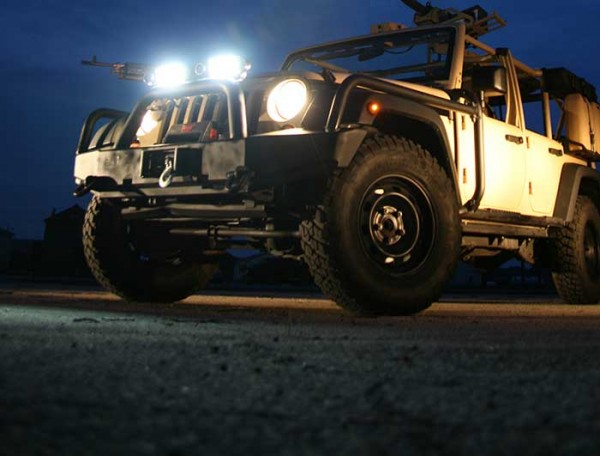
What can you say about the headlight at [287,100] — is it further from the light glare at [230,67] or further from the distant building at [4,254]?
the distant building at [4,254]

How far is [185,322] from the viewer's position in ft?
14.6

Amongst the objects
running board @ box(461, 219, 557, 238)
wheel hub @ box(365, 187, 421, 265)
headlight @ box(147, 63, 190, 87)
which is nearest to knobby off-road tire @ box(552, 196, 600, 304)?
running board @ box(461, 219, 557, 238)

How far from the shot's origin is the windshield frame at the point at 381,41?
615cm

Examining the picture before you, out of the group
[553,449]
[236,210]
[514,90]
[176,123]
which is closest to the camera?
[553,449]

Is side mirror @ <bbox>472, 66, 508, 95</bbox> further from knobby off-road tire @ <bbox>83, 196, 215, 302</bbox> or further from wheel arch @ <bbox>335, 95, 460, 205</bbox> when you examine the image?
knobby off-road tire @ <bbox>83, 196, 215, 302</bbox>

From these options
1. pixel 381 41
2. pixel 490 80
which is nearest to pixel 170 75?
pixel 381 41

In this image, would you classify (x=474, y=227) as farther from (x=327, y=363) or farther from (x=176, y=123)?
(x=327, y=363)

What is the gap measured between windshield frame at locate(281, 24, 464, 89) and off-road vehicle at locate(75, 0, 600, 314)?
14 millimetres

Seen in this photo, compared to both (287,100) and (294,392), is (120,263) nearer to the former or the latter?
(287,100)

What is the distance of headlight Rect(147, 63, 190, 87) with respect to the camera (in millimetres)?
5828

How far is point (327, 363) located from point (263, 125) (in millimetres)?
2738

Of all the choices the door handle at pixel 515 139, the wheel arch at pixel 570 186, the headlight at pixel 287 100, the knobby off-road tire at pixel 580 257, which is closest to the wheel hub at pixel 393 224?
the headlight at pixel 287 100

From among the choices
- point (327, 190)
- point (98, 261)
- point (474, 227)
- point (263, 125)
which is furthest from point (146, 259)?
point (474, 227)

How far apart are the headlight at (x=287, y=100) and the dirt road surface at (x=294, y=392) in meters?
1.70
